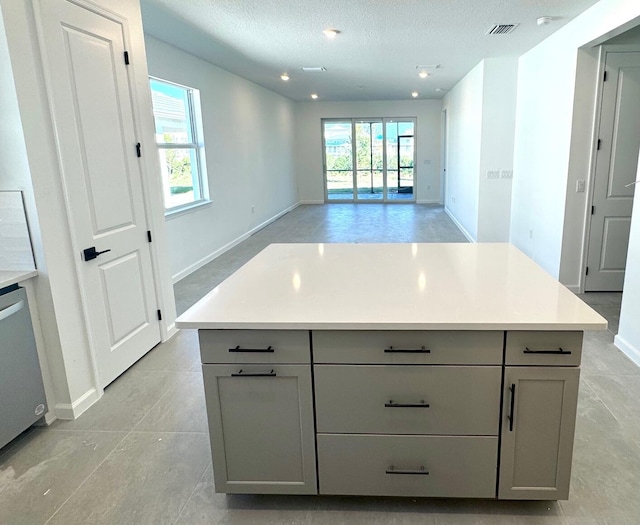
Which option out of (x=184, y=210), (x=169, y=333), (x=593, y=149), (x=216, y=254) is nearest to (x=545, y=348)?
(x=169, y=333)

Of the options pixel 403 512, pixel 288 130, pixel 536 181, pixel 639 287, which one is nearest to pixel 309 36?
pixel 536 181

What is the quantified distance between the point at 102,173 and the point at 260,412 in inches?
75.5

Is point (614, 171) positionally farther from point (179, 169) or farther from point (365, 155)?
point (365, 155)

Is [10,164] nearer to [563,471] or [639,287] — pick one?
[563,471]

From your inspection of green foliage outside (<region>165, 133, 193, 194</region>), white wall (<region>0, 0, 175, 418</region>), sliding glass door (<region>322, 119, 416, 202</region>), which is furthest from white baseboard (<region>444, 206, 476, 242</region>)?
white wall (<region>0, 0, 175, 418</region>)

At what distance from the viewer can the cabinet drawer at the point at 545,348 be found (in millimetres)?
1479

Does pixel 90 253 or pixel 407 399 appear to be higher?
pixel 90 253

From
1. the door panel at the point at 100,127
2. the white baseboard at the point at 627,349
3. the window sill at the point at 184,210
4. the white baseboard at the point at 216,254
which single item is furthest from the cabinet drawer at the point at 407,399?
the window sill at the point at 184,210

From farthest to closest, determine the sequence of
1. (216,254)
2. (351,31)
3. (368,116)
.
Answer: (368,116), (216,254), (351,31)

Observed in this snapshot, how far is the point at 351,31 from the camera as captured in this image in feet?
15.2

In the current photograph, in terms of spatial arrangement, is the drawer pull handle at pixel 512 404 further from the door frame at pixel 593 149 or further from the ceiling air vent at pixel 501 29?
the ceiling air vent at pixel 501 29

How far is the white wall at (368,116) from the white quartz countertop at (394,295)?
9.78m

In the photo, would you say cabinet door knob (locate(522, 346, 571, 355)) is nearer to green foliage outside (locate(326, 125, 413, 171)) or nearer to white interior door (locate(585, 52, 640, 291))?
white interior door (locate(585, 52, 640, 291))

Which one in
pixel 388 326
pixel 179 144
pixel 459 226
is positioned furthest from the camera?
pixel 459 226
